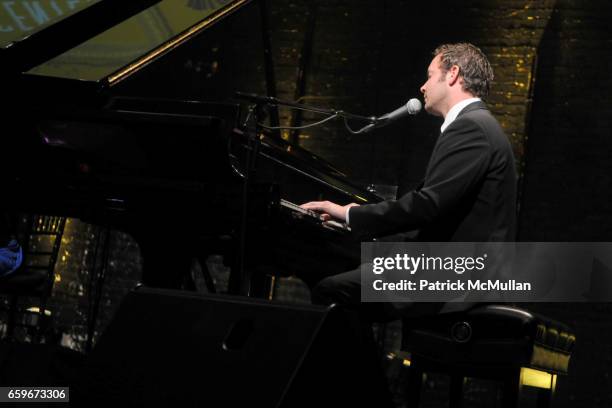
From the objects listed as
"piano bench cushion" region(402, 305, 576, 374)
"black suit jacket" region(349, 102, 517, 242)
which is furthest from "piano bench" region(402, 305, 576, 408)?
"black suit jacket" region(349, 102, 517, 242)

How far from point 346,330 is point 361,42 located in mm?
3991

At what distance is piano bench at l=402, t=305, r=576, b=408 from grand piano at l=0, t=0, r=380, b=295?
698 mm

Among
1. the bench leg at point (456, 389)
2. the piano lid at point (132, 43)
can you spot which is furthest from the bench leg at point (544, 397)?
the piano lid at point (132, 43)

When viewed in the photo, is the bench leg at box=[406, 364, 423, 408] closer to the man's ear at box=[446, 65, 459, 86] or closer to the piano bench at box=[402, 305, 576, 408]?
the piano bench at box=[402, 305, 576, 408]

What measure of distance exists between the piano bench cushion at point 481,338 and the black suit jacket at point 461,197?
0.83 ft

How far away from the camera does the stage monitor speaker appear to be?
2.05 metres

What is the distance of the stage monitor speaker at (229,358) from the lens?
2053 mm

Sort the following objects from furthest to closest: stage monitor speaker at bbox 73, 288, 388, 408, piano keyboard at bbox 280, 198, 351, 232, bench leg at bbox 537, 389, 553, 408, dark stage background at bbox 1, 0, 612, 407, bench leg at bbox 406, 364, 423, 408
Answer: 1. dark stage background at bbox 1, 0, 612, 407
2. piano keyboard at bbox 280, 198, 351, 232
3. bench leg at bbox 537, 389, 553, 408
4. bench leg at bbox 406, 364, 423, 408
5. stage monitor speaker at bbox 73, 288, 388, 408

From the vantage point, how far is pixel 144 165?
3391 millimetres

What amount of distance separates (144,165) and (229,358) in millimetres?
1426

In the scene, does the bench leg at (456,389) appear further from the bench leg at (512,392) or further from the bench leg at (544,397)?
the bench leg at (544,397)

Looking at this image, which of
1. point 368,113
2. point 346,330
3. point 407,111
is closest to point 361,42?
point 368,113

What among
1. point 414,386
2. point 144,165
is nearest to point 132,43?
point 144,165

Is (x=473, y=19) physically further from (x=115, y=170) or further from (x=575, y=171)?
(x=115, y=170)
